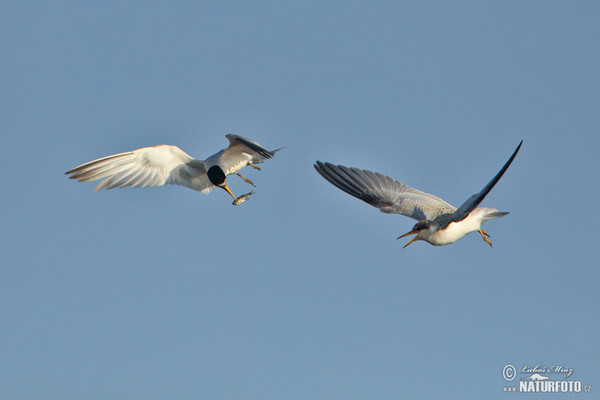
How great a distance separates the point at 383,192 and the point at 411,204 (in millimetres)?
1094

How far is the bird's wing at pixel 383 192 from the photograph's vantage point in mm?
26000

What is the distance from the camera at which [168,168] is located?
28.6 metres

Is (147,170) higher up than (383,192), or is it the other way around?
(147,170)

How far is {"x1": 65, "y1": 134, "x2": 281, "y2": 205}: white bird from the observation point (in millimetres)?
27328

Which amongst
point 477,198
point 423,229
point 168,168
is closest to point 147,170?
point 168,168

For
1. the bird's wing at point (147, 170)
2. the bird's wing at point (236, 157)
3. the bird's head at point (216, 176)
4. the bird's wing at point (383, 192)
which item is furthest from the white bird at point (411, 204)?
the bird's wing at point (147, 170)

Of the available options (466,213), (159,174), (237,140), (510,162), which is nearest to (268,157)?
(237,140)

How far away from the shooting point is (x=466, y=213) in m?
21.7

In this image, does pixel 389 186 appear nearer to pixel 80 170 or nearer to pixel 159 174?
pixel 159 174

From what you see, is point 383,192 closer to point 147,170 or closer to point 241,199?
point 241,199

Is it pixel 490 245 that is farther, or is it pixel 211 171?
pixel 211 171

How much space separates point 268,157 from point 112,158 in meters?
5.54

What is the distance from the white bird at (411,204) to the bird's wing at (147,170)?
494cm

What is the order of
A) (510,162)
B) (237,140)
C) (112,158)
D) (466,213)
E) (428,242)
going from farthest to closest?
(112,158), (237,140), (428,242), (466,213), (510,162)
